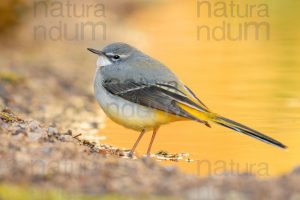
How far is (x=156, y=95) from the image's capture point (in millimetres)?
8844

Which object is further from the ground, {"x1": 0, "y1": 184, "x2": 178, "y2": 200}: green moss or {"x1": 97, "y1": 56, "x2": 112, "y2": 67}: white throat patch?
{"x1": 97, "y1": 56, "x2": 112, "y2": 67}: white throat patch

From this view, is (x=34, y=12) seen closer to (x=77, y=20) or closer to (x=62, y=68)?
(x=77, y=20)

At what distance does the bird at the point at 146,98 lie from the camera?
8.62 m

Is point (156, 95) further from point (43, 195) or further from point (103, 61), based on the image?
point (43, 195)

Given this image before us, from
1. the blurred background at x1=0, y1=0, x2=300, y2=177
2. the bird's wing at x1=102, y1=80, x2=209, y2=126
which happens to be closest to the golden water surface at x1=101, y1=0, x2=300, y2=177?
the blurred background at x1=0, y1=0, x2=300, y2=177

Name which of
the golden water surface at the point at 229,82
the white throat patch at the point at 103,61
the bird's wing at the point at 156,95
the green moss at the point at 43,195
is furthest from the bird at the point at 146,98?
the green moss at the point at 43,195

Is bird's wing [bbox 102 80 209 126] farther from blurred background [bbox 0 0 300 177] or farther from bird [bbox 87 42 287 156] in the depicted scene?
blurred background [bbox 0 0 300 177]

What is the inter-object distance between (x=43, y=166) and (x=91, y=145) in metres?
2.73

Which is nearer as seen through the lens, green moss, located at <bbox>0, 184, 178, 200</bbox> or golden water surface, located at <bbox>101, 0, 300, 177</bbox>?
green moss, located at <bbox>0, 184, 178, 200</bbox>

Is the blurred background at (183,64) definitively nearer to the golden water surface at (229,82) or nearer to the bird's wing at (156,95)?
the golden water surface at (229,82)

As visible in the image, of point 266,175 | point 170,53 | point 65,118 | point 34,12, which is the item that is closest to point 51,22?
point 34,12

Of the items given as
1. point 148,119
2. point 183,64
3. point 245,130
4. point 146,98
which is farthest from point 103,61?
point 183,64

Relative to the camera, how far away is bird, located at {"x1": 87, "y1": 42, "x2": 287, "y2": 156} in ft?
28.3

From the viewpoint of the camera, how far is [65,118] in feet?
40.6
